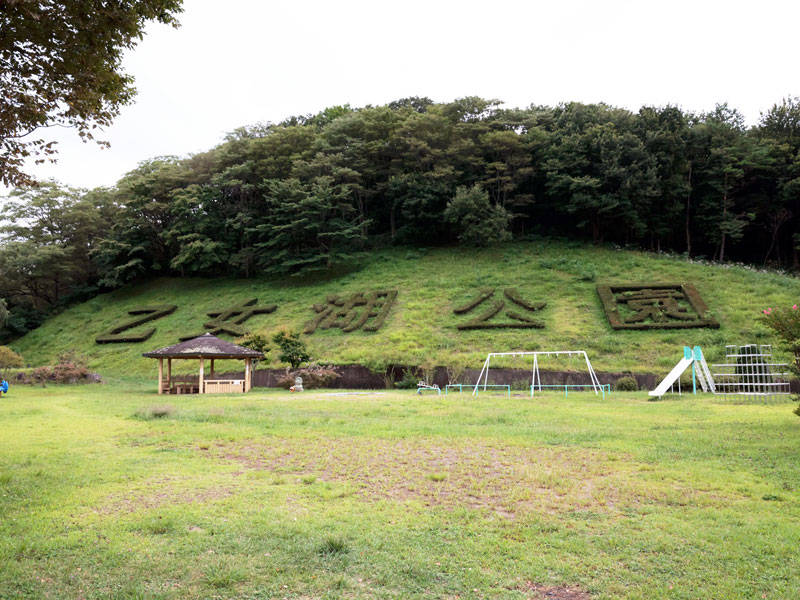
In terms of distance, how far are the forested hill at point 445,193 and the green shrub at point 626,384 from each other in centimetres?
1586

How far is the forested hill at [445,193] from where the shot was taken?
3306cm

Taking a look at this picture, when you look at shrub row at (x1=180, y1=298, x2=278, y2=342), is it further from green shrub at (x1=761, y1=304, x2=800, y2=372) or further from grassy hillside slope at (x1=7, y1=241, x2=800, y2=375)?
green shrub at (x1=761, y1=304, x2=800, y2=372)

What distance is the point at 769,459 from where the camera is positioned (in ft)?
23.3

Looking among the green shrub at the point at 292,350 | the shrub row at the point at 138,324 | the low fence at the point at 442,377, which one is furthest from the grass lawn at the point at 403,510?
the shrub row at the point at 138,324

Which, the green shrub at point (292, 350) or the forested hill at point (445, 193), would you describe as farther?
the forested hill at point (445, 193)

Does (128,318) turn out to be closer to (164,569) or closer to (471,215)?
(471,215)

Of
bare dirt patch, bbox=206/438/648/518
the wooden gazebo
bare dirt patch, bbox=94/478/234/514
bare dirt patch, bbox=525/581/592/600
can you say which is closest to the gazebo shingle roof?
the wooden gazebo

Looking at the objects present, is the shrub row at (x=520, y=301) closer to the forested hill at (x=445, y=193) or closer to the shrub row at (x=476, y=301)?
the shrub row at (x=476, y=301)

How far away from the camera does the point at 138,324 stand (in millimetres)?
32969

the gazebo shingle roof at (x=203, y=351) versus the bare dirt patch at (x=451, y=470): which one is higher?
the gazebo shingle roof at (x=203, y=351)

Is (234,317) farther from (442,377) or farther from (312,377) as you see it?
(442,377)

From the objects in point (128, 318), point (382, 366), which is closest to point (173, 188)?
point (128, 318)

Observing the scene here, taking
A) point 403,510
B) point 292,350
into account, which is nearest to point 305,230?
point 292,350

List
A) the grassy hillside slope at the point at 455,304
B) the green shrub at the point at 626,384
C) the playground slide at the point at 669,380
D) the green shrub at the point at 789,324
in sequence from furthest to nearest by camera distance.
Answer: the grassy hillside slope at the point at 455,304, the green shrub at the point at 626,384, the playground slide at the point at 669,380, the green shrub at the point at 789,324
